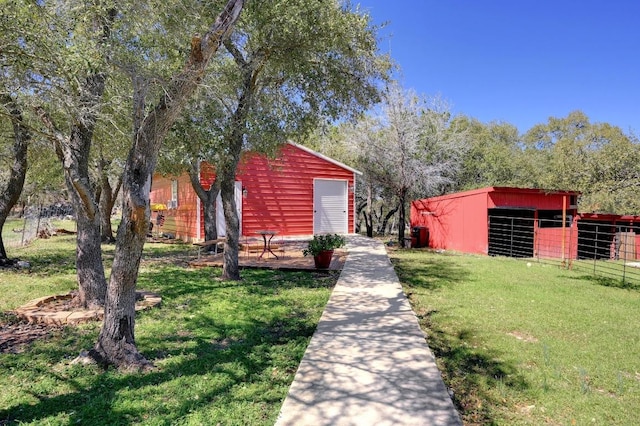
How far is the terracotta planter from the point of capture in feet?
28.4

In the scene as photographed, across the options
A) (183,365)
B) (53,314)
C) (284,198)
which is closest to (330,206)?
(284,198)

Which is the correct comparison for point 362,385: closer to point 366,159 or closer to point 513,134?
point 366,159

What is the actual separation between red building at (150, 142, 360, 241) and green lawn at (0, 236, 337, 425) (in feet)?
26.7

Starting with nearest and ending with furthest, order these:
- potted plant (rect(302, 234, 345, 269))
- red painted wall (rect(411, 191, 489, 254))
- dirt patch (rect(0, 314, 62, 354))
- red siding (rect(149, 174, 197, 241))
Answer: dirt patch (rect(0, 314, 62, 354))
potted plant (rect(302, 234, 345, 269))
red painted wall (rect(411, 191, 489, 254))
red siding (rect(149, 174, 197, 241))

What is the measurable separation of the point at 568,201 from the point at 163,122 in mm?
15015

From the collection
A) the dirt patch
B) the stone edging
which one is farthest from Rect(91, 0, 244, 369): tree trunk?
the stone edging

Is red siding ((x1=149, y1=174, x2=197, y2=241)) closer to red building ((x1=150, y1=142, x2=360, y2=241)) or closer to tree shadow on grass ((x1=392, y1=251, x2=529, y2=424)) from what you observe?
red building ((x1=150, y1=142, x2=360, y2=241))

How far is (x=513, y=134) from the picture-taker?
38.5 m

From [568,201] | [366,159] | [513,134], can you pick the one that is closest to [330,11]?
[366,159]

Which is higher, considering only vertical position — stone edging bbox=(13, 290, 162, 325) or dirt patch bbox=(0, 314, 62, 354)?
stone edging bbox=(13, 290, 162, 325)

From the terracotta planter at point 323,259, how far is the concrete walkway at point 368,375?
2.74m

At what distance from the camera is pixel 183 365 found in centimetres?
359

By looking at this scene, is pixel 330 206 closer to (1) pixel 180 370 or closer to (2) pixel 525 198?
(2) pixel 525 198

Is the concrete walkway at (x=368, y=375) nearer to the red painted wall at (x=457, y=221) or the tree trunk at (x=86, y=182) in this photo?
the tree trunk at (x=86, y=182)
